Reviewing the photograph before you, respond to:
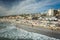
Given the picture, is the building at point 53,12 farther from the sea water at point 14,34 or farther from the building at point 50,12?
the sea water at point 14,34

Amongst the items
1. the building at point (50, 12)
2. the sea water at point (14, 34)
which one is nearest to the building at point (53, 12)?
the building at point (50, 12)

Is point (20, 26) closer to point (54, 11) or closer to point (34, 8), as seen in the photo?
point (34, 8)

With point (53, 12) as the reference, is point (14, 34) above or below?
below

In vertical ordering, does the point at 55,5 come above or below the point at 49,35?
above

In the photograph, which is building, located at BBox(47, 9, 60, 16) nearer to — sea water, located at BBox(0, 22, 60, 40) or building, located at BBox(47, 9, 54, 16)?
building, located at BBox(47, 9, 54, 16)

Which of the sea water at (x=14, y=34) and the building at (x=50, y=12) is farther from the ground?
the building at (x=50, y=12)

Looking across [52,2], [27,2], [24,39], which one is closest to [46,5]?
[52,2]

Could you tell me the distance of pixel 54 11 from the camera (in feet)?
11.9

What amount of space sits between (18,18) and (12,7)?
15.9 inches

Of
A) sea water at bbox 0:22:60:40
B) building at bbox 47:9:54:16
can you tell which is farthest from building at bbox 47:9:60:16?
sea water at bbox 0:22:60:40

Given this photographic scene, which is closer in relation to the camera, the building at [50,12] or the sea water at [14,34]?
the sea water at [14,34]

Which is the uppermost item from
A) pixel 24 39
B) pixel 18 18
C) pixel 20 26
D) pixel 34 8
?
pixel 34 8

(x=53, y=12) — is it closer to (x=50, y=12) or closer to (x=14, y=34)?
(x=50, y=12)

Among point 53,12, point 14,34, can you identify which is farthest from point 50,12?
point 14,34
